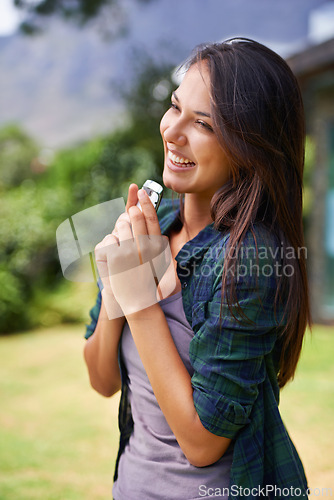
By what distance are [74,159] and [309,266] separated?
542cm

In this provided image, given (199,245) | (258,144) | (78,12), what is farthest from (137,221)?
(78,12)

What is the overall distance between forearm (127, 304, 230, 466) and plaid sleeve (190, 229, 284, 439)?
24 millimetres

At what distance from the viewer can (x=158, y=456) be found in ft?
3.47

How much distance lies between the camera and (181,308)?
1.07 meters

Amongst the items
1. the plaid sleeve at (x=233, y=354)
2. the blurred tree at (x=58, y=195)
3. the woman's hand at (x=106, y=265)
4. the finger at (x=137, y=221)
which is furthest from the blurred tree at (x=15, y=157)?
the plaid sleeve at (x=233, y=354)

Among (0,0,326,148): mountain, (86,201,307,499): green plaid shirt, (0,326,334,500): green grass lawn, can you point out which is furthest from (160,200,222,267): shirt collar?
(0,0,326,148): mountain

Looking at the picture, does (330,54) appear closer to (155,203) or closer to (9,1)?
(155,203)

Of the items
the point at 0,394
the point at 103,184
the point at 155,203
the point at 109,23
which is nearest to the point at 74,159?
the point at 103,184

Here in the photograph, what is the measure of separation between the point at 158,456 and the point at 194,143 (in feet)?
2.16

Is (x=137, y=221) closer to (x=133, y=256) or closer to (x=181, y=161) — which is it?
(x=133, y=256)

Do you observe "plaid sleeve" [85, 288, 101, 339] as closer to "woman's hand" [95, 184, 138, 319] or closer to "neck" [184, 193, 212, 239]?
"woman's hand" [95, 184, 138, 319]

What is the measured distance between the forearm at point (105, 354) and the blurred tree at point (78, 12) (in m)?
10.9

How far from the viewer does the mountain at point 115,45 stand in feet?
35.3

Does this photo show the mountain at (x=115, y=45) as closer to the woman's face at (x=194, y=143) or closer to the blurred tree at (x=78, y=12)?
the blurred tree at (x=78, y=12)
